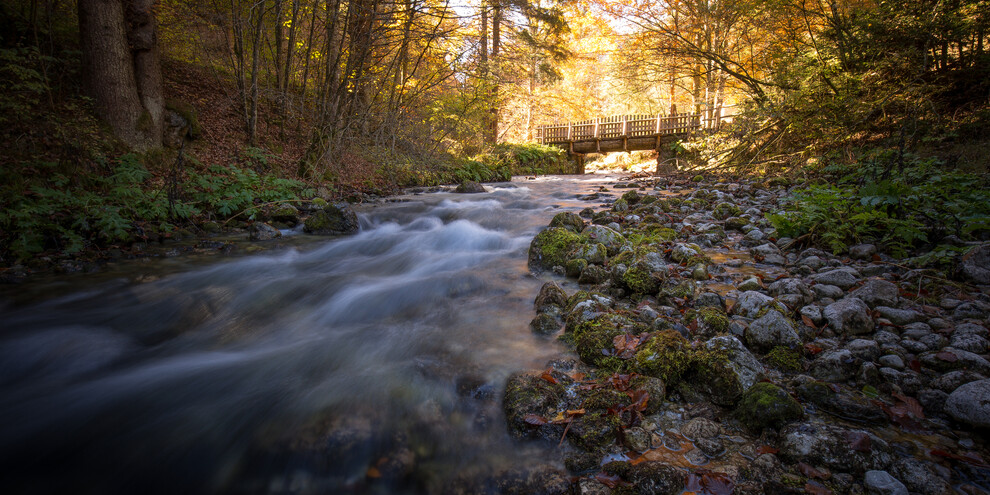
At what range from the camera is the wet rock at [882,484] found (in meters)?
1.40

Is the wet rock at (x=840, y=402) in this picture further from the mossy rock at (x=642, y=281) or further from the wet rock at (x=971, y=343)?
the mossy rock at (x=642, y=281)

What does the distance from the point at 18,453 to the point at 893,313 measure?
464 centimetres

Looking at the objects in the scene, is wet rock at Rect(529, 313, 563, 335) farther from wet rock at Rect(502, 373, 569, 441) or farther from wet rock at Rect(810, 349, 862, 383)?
wet rock at Rect(810, 349, 862, 383)

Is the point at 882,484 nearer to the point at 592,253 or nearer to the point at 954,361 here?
the point at 954,361

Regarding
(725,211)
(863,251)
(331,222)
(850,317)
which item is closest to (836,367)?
(850,317)

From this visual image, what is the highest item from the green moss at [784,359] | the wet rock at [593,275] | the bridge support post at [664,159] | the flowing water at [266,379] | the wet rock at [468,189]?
the bridge support post at [664,159]

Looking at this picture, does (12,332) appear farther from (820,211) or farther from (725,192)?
(725,192)

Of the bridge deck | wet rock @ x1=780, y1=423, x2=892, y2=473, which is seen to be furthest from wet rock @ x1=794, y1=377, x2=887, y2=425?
the bridge deck

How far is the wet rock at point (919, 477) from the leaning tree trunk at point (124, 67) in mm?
8948

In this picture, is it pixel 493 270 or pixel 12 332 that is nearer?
pixel 12 332

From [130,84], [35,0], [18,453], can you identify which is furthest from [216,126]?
[18,453]

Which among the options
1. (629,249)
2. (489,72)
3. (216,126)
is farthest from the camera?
(489,72)

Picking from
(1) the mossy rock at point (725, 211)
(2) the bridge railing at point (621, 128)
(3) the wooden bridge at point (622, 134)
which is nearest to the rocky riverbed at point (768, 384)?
(1) the mossy rock at point (725, 211)

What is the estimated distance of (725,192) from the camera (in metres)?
7.62
